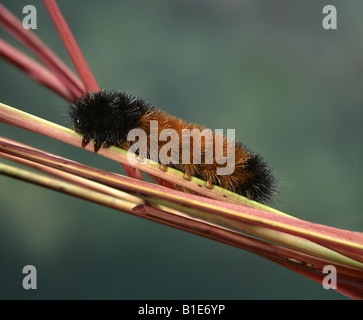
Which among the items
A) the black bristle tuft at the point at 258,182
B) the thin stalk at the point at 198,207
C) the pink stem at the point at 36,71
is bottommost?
the thin stalk at the point at 198,207

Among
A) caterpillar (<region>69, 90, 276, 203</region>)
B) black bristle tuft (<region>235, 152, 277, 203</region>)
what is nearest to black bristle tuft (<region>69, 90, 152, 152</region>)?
caterpillar (<region>69, 90, 276, 203</region>)

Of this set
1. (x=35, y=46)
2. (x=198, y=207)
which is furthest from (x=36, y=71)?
(x=198, y=207)

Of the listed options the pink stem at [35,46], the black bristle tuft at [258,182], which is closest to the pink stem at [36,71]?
the pink stem at [35,46]

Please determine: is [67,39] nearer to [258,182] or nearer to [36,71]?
[36,71]

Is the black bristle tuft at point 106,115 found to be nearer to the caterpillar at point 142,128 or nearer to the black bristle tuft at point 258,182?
the caterpillar at point 142,128

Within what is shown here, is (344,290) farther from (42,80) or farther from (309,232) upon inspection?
(42,80)

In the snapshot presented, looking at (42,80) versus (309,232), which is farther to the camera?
(42,80)

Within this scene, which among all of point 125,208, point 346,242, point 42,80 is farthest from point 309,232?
point 42,80
